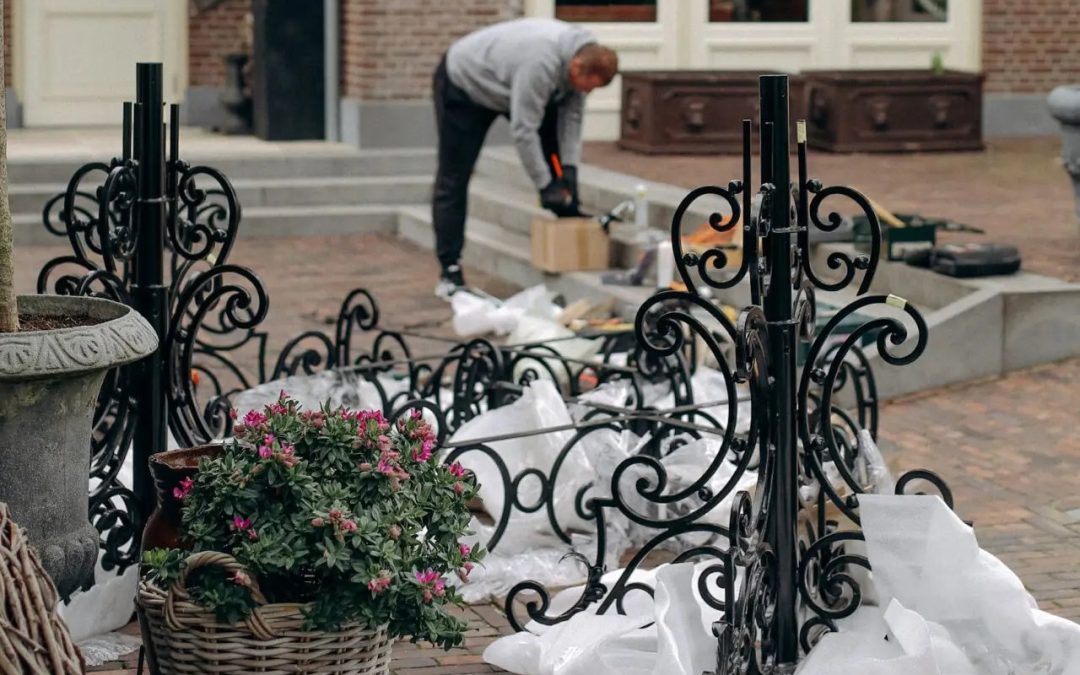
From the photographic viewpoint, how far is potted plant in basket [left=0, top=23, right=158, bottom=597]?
3.82 metres

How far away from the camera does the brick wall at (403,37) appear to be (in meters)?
13.5

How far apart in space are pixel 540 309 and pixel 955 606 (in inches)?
204

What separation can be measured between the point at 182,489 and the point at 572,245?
587 cm

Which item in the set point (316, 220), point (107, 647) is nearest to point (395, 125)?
point (316, 220)

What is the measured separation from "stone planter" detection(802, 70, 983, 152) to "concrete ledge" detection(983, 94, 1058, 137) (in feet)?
5.42

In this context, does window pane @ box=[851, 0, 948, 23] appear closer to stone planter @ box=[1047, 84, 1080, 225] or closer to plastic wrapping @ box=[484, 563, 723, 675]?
stone planter @ box=[1047, 84, 1080, 225]

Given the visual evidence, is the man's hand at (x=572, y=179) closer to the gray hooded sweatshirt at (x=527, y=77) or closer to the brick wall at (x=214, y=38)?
the gray hooded sweatshirt at (x=527, y=77)

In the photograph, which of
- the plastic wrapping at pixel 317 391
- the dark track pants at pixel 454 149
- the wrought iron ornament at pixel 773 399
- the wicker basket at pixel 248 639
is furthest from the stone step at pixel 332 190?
the wicker basket at pixel 248 639

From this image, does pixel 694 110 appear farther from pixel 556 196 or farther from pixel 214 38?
pixel 214 38

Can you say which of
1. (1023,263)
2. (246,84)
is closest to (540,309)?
(1023,263)

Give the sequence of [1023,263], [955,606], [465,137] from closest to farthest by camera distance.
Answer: [955,606] → [1023,263] → [465,137]

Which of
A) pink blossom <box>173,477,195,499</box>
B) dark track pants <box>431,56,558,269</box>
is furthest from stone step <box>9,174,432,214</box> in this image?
pink blossom <box>173,477,195,499</box>

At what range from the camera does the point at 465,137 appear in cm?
992

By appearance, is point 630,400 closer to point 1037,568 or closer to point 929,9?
point 1037,568
